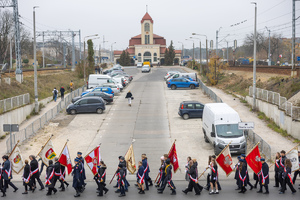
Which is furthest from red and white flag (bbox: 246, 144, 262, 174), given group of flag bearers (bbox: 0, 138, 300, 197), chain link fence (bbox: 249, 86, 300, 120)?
chain link fence (bbox: 249, 86, 300, 120)

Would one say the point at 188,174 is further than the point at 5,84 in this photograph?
No

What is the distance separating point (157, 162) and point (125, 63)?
103751mm

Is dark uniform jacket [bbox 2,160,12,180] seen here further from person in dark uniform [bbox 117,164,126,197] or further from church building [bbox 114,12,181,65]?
church building [bbox 114,12,181,65]

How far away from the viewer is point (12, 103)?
27.4 metres

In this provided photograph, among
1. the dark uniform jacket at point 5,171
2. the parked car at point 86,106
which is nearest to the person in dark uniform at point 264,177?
the dark uniform jacket at point 5,171

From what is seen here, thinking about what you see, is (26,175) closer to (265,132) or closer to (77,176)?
(77,176)

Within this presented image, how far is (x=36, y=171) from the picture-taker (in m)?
14.0

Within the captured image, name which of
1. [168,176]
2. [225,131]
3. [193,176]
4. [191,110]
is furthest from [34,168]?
[191,110]

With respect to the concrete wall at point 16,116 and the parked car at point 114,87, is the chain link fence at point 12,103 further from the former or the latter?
the parked car at point 114,87

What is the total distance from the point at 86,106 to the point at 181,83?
774 inches

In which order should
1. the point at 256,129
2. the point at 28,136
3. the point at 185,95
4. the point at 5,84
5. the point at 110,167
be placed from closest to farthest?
the point at 110,167 < the point at 28,136 < the point at 256,129 < the point at 5,84 < the point at 185,95

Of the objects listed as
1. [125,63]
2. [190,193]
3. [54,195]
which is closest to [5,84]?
[54,195]

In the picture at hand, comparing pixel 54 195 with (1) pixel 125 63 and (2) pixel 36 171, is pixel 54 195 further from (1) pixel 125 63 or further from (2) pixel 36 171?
(1) pixel 125 63

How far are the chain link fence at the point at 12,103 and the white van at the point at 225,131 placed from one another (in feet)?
45.3
